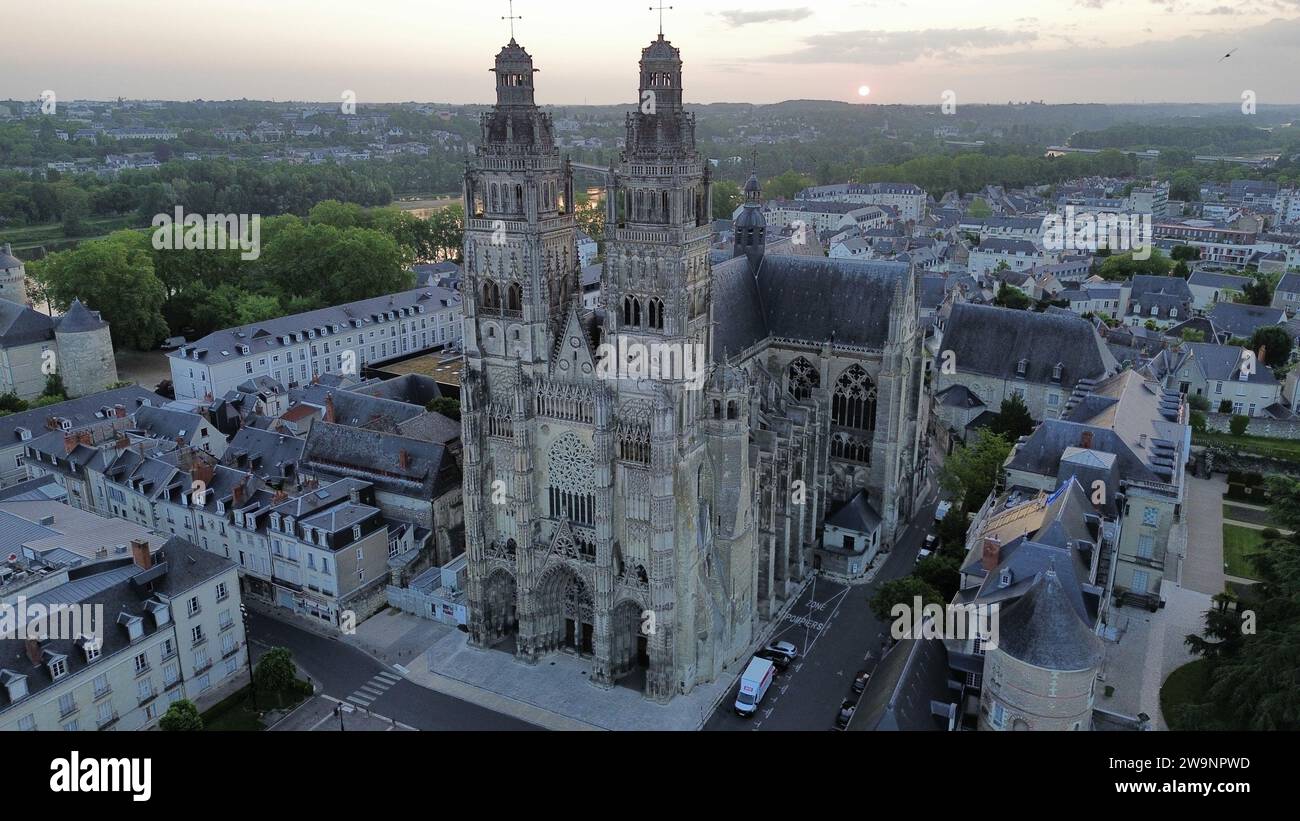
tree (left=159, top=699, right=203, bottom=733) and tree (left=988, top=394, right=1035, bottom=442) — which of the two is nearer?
tree (left=159, top=699, right=203, bottom=733)

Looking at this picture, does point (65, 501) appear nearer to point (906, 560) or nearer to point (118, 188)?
point (906, 560)

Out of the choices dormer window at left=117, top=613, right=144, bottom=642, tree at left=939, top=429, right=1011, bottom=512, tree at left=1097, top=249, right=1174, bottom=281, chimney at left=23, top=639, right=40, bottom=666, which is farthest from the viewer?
tree at left=1097, top=249, right=1174, bottom=281

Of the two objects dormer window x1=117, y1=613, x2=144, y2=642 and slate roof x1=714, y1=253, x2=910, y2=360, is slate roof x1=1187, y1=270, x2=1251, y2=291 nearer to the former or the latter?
slate roof x1=714, y1=253, x2=910, y2=360

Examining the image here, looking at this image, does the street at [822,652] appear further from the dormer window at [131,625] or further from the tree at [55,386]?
the tree at [55,386]

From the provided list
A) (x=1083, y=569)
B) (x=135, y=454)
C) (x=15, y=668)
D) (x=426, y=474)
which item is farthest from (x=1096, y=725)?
(x=135, y=454)

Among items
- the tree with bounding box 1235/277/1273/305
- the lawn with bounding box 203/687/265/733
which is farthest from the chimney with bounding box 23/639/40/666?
the tree with bounding box 1235/277/1273/305

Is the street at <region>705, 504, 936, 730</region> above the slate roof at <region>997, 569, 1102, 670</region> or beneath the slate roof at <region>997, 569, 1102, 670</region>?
beneath

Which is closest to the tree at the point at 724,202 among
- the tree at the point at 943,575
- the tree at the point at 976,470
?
the tree at the point at 976,470
